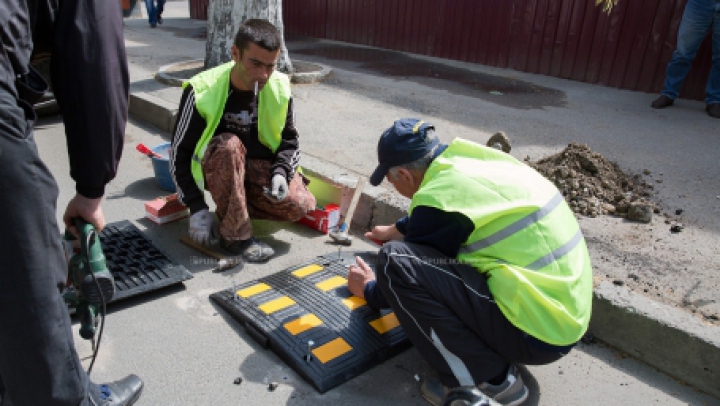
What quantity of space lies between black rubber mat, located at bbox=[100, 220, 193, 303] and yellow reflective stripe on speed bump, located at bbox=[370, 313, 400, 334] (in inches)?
42.2

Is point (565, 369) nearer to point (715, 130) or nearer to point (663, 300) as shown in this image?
point (663, 300)

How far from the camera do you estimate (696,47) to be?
6375 mm

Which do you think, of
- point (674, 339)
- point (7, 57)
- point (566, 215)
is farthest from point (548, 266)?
point (7, 57)

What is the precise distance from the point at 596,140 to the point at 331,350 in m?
3.73

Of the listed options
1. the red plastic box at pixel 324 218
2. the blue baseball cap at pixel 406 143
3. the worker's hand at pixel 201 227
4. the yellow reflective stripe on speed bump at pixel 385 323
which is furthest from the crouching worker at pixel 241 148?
the blue baseball cap at pixel 406 143

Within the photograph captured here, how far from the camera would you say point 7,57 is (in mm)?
1475

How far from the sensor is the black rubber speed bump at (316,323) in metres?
2.53

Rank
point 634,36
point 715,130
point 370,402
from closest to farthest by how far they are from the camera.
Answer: point 370,402
point 715,130
point 634,36

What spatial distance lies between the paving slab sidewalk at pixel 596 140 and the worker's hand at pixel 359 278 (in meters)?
0.88

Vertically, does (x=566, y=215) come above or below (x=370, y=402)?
above

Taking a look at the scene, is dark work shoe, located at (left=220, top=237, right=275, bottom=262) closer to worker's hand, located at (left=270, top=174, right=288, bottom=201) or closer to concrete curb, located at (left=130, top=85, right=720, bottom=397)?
worker's hand, located at (left=270, top=174, right=288, bottom=201)

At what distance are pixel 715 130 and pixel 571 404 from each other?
4.58 metres

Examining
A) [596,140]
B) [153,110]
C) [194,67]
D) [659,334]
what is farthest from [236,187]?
[194,67]

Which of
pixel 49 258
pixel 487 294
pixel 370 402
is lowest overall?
pixel 370 402
